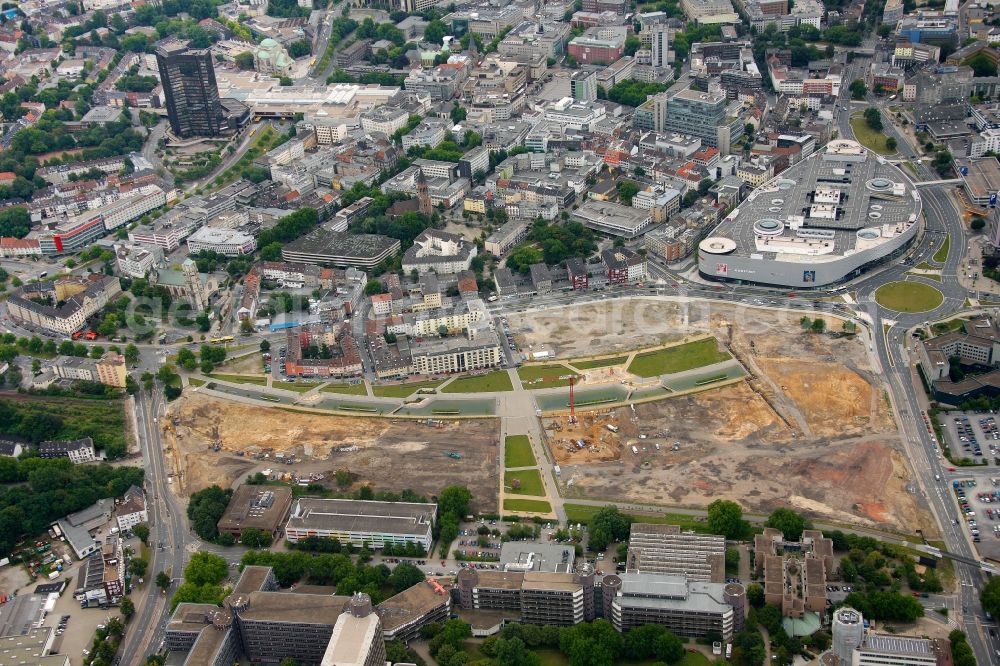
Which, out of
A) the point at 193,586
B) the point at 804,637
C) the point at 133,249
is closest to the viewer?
the point at 804,637

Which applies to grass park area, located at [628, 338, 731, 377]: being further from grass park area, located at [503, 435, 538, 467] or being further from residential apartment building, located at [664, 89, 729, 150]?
residential apartment building, located at [664, 89, 729, 150]

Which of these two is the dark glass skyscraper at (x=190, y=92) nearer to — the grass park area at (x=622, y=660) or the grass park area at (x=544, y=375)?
the grass park area at (x=544, y=375)

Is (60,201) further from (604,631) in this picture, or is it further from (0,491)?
(604,631)

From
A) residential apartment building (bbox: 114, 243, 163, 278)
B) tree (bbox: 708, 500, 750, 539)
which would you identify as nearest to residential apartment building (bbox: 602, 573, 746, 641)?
tree (bbox: 708, 500, 750, 539)

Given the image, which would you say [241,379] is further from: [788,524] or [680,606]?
[788,524]

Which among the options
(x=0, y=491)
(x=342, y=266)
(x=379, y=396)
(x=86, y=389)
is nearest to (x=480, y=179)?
(x=342, y=266)
